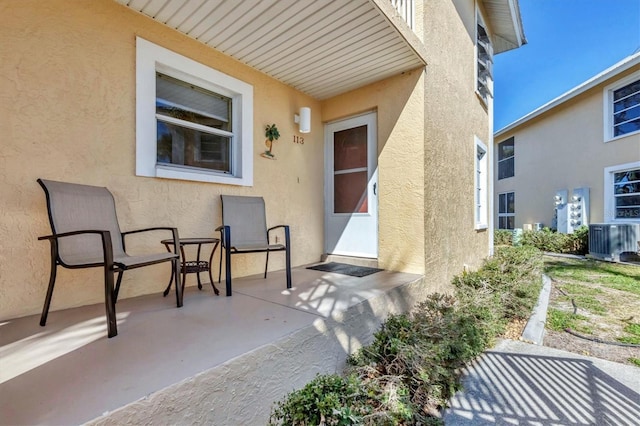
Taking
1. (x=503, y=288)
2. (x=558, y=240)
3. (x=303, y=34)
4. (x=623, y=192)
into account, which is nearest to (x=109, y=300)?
(x=303, y=34)

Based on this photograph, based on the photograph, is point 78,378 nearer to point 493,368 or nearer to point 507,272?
point 493,368

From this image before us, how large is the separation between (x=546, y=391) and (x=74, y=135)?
4564 mm

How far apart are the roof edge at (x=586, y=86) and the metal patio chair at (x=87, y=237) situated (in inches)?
455

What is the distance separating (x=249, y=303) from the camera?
2.58m

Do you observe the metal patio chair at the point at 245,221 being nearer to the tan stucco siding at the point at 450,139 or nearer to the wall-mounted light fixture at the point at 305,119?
the wall-mounted light fixture at the point at 305,119

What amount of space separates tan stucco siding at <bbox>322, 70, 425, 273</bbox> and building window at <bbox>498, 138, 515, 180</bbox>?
11240mm

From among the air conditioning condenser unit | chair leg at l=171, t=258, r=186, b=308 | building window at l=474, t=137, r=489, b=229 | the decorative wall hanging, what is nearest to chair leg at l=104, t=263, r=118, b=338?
chair leg at l=171, t=258, r=186, b=308

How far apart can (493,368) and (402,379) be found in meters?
1.29

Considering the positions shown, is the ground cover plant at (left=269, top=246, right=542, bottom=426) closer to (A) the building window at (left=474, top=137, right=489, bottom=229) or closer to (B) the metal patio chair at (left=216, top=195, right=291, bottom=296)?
(B) the metal patio chair at (left=216, top=195, right=291, bottom=296)

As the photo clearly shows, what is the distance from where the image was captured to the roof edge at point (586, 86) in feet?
24.7

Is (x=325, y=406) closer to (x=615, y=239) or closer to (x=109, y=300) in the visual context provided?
(x=109, y=300)

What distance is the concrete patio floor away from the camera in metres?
1.23

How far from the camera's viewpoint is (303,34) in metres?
3.15

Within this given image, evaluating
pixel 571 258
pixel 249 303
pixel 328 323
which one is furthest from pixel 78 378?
pixel 571 258
